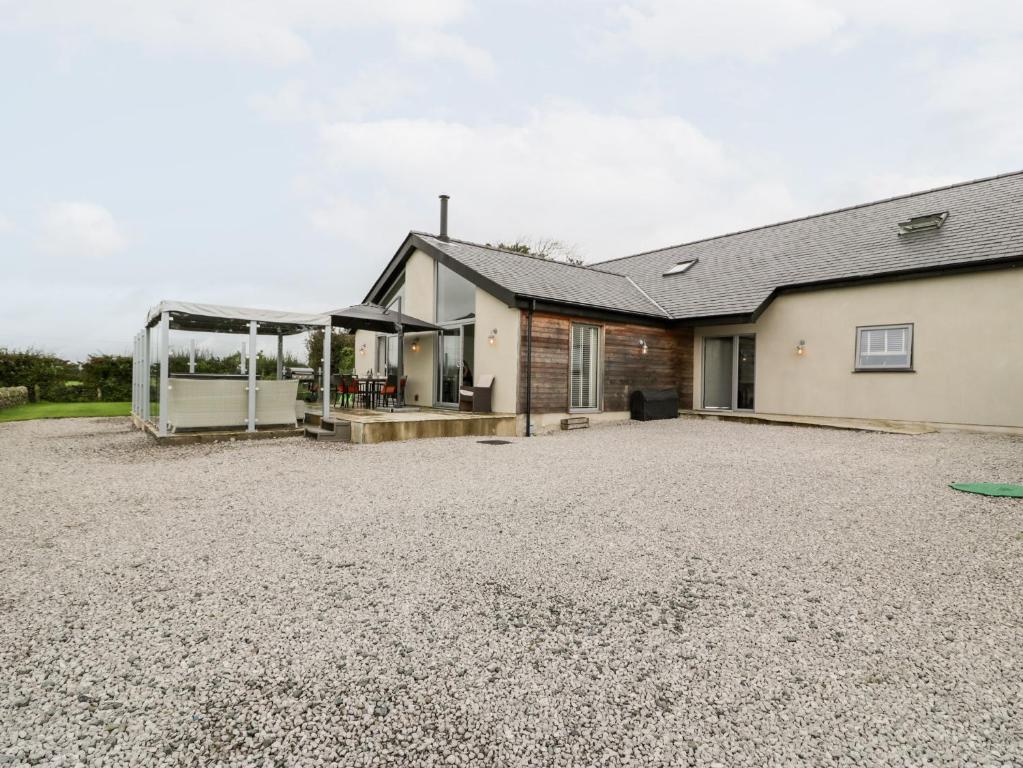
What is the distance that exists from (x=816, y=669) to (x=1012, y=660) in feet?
2.93

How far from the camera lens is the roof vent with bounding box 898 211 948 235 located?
10.5 metres

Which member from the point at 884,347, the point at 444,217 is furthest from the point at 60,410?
the point at 884,347

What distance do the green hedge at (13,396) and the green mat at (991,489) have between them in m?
20.2

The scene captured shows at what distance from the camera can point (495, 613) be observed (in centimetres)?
258

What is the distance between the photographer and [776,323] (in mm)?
11820

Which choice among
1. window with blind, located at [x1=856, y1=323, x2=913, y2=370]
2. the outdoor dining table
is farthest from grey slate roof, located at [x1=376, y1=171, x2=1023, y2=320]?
the outdoor dining table

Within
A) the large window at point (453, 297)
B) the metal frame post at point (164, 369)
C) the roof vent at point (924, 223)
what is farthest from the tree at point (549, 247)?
the metal frame post at point (164, 369)

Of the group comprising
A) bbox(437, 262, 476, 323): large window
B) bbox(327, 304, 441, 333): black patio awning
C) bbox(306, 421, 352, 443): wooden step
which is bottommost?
bbox(306, 421, 352, 443): wooden step

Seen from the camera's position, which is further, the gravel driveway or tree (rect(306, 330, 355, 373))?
tree (rect(306, 330, 355, 373))

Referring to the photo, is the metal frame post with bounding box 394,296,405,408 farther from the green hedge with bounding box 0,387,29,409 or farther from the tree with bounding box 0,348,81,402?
the tree with bounding box 0,348,81,402

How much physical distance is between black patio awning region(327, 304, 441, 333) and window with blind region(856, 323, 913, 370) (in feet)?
30.5

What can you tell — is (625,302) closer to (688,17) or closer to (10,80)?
(688,17)

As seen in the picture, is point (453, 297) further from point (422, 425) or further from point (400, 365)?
point (422, 425)

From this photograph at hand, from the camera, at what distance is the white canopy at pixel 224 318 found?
8.09m
